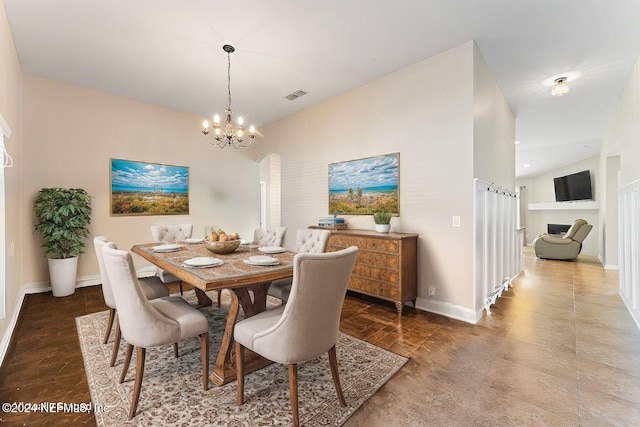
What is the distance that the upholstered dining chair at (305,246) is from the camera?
8.36 feet

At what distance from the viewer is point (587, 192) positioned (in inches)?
318

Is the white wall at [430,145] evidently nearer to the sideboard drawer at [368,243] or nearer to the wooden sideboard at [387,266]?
the wooden sideboard at [387,266]

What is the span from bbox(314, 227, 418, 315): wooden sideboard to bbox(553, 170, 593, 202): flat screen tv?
8.22m

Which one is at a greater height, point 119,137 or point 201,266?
point 119,137

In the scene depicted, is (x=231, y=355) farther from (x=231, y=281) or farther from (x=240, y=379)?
(x=231, y=281)

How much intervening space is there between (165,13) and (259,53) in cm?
99

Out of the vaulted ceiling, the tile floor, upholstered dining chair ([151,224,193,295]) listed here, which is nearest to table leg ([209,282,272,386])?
the tile floor

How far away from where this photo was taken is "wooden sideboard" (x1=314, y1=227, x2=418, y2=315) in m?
3.17

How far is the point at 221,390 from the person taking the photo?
185 cm

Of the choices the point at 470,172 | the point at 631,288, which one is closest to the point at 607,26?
the point at 470,172

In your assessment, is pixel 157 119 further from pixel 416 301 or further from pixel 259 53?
pixel 416 301

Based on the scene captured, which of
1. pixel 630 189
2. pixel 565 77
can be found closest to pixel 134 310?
pixel 630 189

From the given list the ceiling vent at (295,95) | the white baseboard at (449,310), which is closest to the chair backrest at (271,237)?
the white baseboard at (449,310)

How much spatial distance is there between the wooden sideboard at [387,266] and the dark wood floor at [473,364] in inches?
8.8
